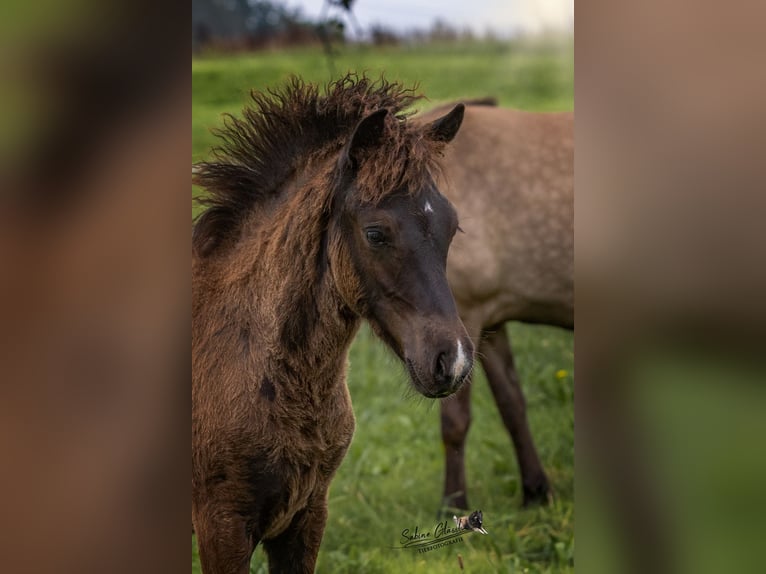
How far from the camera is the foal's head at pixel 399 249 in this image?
78.3 inches

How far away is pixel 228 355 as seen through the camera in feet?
7.08

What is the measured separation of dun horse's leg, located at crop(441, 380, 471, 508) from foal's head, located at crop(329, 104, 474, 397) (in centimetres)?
172

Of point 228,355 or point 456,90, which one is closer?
point 228,355

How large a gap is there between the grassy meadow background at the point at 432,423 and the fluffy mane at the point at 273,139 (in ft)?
0.30

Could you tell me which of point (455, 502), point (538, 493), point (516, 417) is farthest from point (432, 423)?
point (455, 502)

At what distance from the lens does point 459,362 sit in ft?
6.43

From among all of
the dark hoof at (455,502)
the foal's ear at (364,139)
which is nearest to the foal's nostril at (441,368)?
the foal's ear at (364,139)

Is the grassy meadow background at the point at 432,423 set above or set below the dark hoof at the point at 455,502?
above

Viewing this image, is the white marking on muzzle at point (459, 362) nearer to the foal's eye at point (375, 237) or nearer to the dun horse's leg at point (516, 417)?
the foal's eye at point (375, 237)
